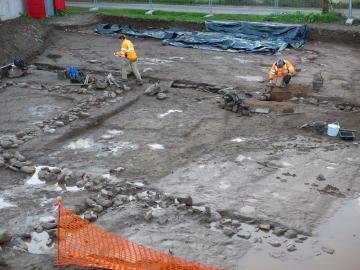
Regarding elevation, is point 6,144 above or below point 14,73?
below

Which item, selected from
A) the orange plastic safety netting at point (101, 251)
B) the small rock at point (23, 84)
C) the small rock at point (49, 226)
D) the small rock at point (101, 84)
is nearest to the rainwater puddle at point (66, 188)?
the orange plastic safety netting at point (101, 251)

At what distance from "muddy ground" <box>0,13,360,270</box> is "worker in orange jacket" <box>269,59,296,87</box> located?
49cm

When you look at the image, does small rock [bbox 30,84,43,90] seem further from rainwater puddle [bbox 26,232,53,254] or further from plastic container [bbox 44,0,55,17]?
plastic container [bbox 44,0,55,17]

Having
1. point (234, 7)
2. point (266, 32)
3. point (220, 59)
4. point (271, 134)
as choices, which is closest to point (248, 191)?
point (271, 134)

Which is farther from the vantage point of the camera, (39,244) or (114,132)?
(114,132)

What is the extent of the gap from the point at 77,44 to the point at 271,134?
42.4 ft

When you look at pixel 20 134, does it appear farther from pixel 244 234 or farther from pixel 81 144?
pixel 244 234

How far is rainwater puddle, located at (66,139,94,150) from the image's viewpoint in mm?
12328

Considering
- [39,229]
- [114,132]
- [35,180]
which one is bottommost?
[39,229]

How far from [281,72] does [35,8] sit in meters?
15.9

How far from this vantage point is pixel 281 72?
15531 mm

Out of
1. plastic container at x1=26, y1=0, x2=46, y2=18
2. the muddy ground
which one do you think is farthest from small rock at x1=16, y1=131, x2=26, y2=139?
plastic container at x1=26, y1=0, x2=46, y2=18

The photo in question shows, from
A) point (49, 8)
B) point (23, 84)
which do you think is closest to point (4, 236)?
point (23, 84)

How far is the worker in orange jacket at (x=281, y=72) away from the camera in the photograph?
15.4 metres
